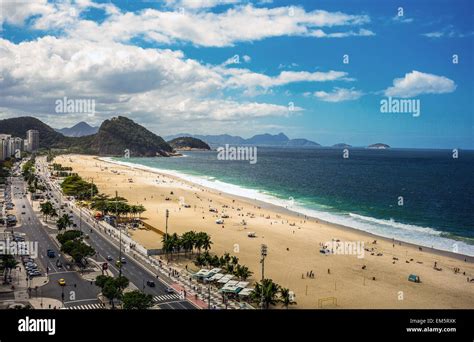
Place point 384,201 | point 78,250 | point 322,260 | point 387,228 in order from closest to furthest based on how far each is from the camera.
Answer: point 78,250, point 322,260, point 387,228, point 384,201

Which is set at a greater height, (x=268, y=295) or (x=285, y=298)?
(x=268, y=295)

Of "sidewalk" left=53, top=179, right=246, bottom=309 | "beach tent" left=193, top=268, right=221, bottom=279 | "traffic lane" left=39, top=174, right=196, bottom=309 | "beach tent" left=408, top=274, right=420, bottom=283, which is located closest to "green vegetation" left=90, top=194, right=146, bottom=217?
"traffic lane" left=39, top=174, right=196, bottom=309

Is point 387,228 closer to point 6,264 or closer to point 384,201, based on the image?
point 384,201

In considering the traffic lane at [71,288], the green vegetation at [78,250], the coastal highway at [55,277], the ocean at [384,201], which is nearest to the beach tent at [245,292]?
the coastal highway at [55,277]

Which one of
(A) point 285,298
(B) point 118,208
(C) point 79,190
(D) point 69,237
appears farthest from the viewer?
(C) point 79,190

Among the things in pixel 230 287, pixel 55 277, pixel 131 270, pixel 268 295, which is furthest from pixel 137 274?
pixel 268 295
